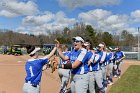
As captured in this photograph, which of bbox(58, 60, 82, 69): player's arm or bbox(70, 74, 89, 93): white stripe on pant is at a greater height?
bbox(58, 60, 82, 69): player's arm

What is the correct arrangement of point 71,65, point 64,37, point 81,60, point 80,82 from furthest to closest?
point 64,37 → point 80,82 → point 81,60 → point 71,65

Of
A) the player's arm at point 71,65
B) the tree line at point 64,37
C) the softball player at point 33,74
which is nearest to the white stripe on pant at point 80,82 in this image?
the player's arm at point 71,65

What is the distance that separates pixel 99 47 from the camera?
12.6 meters

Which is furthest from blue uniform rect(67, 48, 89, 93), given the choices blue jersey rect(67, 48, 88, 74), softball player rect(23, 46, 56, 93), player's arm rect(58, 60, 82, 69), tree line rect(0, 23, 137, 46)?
tree line rect(0, 23, 137, 46)

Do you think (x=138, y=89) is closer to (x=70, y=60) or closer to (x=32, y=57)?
(x=70, y=60)

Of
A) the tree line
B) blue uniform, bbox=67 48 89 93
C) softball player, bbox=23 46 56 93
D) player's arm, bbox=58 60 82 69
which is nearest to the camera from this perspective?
player's arm, bbox=58 60 82 69

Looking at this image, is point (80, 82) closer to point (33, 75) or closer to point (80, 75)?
point (80, 75)

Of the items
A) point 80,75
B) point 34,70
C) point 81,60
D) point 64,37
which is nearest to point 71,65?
point 81,60

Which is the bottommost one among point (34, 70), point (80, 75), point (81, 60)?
point (80, 75)

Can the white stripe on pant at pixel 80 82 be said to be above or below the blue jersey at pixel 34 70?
below

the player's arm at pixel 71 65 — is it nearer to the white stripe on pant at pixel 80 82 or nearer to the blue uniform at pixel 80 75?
the blue uniform at pixel 80 75

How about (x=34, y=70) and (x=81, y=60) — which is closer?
→ (x=34, y=70)

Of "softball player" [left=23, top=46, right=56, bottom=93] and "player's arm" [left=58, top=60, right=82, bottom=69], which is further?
"softball player" [left=23, top=46, right=56, bottom=93]

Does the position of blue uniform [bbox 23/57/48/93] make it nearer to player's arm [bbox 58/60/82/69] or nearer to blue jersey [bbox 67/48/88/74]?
player's arm [bbox 58/60/82/69]
